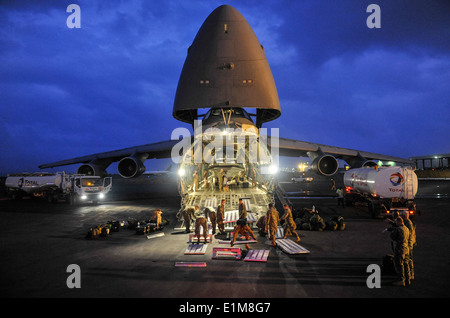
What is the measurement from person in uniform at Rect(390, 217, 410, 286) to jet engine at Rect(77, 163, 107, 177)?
63.5 feet

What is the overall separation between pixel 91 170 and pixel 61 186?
5.85 meters

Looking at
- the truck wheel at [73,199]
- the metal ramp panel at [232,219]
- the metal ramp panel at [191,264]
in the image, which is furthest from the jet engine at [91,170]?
the metal ramp panel at [191,264]

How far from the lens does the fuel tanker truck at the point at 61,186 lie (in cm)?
2136

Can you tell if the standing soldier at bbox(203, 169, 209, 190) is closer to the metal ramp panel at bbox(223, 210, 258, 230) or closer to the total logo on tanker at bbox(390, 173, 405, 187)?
the metal ramp panel at bbox(223, 210, 258, 230)

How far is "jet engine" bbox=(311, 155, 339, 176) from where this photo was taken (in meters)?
15.5

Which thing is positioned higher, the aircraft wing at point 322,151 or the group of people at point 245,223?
the aircraft wing at point 322,151

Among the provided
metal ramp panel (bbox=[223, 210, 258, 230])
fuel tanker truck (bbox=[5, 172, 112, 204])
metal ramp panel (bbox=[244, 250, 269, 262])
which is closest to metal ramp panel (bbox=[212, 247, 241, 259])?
metal ramp panel (bbox=[244, 250, 269, 262])

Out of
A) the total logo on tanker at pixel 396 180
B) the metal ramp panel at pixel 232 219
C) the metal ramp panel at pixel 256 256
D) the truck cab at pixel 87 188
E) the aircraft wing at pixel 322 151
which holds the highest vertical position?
the aircraft wing at pixel 322 151

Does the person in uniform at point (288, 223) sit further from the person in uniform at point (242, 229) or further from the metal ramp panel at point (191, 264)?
the metal ramp panel at point (191, 264)

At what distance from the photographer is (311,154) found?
1750cm

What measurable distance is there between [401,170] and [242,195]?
8.50 m

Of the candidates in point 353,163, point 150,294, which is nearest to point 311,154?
point 353,163

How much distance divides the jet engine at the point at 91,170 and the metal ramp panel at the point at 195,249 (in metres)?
13.9

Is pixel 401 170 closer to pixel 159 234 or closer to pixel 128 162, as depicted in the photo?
pixel 159 234
